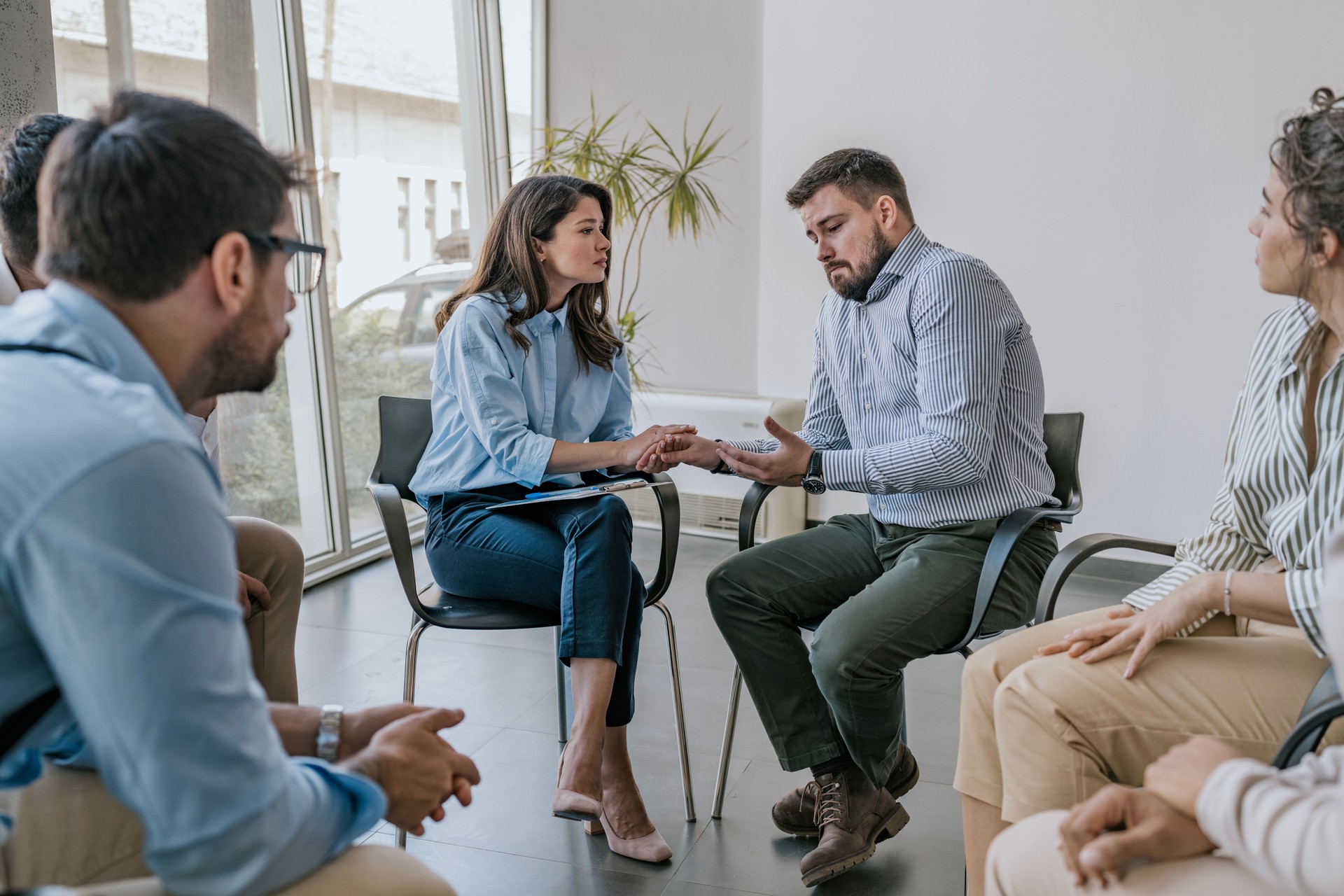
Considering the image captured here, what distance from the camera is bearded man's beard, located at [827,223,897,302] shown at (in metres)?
2.28

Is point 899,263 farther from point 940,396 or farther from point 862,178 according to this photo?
point 940,396

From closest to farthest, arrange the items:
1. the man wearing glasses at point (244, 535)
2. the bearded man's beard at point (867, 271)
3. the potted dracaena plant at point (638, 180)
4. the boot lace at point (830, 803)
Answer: the man wearing glasses at point (244, 535) → the boot lace at point (830, 803) → the bearded man's beard at point (867, 271) → the potted dracaena plant at point (638, 180)

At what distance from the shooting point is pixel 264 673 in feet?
6.48

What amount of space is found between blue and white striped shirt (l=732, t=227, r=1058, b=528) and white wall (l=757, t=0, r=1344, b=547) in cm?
193

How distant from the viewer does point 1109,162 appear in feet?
12.8

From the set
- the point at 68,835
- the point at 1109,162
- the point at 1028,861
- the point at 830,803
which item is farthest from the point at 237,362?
the point at 1109,162

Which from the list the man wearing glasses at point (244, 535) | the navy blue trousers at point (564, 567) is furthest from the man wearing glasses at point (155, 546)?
the navy blue trousers at point (564, 567)

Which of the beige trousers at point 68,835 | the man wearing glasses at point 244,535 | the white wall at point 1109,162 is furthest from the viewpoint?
the white wall at point 1109,162

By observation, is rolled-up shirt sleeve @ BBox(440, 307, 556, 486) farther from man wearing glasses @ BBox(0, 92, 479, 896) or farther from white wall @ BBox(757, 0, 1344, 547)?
white wall @ BBox(757, 0, 1344, 547)

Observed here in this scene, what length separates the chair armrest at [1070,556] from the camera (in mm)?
1858

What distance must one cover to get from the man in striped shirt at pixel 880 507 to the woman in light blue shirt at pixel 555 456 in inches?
10.0

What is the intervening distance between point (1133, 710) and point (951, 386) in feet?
2.66

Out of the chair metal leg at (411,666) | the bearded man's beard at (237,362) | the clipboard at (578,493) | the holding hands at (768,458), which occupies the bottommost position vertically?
the chair metal leg at (411,666)

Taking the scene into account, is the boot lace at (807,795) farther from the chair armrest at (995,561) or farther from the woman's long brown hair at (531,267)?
the woman's long brown hair at (531,267)
